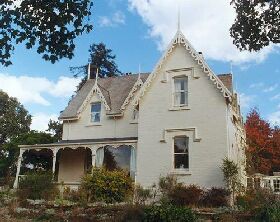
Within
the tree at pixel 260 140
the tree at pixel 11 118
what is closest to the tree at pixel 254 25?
the tree at pixel 260 140

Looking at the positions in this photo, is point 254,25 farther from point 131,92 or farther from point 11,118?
point 11,118

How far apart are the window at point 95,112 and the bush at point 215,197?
11.6 metres

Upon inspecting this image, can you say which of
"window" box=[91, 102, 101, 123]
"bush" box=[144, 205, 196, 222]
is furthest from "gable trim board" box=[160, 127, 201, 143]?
"bush" box=[144, 205, 196, 222]

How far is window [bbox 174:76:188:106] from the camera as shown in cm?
2620

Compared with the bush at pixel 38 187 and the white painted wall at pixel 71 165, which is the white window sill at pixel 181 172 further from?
the white painted wall at pixel 71 165

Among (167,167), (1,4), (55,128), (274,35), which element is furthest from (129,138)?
(55,128)

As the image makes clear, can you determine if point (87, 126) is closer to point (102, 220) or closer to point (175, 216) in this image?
point (102, 220)

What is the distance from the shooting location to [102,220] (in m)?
17.2

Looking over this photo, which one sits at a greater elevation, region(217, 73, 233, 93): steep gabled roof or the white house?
region(217, 73, 233, 93): steep gabled roof

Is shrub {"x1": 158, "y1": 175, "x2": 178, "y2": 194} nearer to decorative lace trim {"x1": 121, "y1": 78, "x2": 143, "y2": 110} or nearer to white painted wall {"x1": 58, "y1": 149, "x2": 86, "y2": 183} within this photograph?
decorative lace trim {"x1": 121, "y1": 78, "x2": 143, "y2": 110}

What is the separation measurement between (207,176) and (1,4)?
54.9 ft

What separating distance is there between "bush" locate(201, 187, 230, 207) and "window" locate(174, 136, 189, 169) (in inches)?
114

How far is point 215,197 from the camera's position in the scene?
2209 centimetres

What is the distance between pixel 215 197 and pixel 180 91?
7300mm
